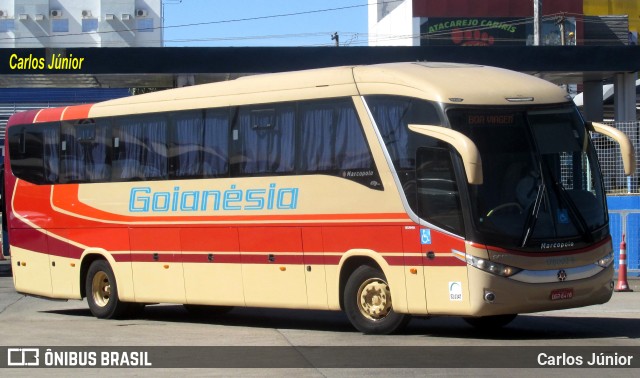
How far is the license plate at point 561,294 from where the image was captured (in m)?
13.1

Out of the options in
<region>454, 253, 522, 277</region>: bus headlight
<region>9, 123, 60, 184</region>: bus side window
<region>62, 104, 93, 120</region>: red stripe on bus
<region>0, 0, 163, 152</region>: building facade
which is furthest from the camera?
<region>0, 0, 163, 152</region>: building facade

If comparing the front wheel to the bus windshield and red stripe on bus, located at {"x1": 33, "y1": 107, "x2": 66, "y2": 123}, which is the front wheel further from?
the bus windshield

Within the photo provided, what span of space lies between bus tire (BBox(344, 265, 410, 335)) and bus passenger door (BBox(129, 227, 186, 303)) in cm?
347

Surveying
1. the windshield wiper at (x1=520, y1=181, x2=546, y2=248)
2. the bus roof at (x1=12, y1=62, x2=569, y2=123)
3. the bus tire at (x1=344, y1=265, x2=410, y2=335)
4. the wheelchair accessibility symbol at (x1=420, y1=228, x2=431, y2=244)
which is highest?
the bus roof at (x1=12, y1=62, x2=569, y2=123)

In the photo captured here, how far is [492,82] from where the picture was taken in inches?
548

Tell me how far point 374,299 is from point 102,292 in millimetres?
5958

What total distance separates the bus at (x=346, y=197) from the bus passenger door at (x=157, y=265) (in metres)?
0.03

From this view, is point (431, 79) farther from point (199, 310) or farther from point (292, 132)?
point (199, 310)

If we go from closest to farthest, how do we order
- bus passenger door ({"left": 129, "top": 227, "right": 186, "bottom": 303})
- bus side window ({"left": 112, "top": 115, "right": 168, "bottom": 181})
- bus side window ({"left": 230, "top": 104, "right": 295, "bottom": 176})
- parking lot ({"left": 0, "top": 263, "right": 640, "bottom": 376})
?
parking lot ({"left": 0, "top": 263, "right": 640, "bottom": 376})
bus side window ({"left": 230, "top": 104, "right": 295, "bottom": 176})
bus passenger door ({"left": 129, "top": 227, "right": 186, "bottom": 303})
bus side window ({"left": 112, "top": 115, "right": 168, "bottom": 181})

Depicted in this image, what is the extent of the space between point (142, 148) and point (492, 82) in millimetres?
6092

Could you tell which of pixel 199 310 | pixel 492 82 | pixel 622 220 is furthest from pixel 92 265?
pixel 622 220

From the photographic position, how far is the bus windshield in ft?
43.0

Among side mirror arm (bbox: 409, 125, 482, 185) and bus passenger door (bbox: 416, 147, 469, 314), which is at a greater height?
side mirror arm (bbox: 409, 125, 482, 185)

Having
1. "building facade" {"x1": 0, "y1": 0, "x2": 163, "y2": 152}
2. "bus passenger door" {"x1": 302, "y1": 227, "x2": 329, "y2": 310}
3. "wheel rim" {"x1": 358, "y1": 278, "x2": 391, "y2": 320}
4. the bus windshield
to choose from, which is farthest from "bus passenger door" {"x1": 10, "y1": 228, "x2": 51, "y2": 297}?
"building facade" {"x1": 0, "y1": 0, "x2": 163, "y2": 152}
